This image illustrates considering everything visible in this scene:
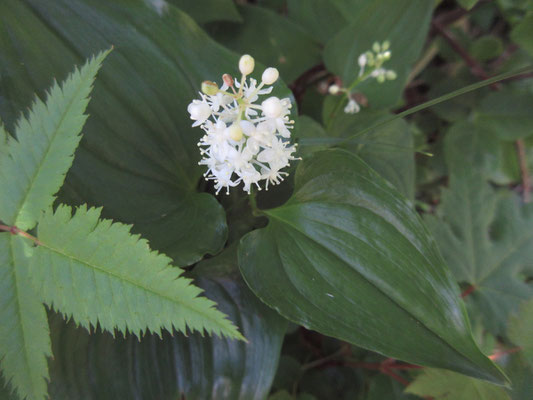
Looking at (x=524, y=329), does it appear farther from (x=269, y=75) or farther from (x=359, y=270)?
(x=269, y=75)

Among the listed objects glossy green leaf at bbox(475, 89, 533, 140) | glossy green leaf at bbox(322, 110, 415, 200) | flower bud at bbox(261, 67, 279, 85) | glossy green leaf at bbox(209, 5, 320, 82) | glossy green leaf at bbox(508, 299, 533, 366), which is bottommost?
glossy green leaf at bbox(508, 299, 533, 366)

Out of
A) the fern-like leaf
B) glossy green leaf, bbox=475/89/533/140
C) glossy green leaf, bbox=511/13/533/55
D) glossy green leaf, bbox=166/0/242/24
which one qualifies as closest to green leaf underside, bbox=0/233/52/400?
the fern-like leaf

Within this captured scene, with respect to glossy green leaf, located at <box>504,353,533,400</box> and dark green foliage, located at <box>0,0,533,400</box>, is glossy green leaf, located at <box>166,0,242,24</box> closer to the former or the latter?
dark green foliage, located at <box>0,0,533,400</box>

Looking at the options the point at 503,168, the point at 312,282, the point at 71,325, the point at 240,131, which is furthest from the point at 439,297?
the point at 503,168

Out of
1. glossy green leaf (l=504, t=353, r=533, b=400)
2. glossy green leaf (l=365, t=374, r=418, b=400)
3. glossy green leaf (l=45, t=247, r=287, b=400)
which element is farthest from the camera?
glossy green leaf (l=365, t=374, r=418, b=400)

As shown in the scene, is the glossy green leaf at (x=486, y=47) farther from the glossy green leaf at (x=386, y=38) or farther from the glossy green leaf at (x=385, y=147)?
the glossy green leaf at (x=385, y=147)

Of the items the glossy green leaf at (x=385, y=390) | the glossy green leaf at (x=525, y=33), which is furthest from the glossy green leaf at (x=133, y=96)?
the glossy green leaf at (x=525, y=33)
